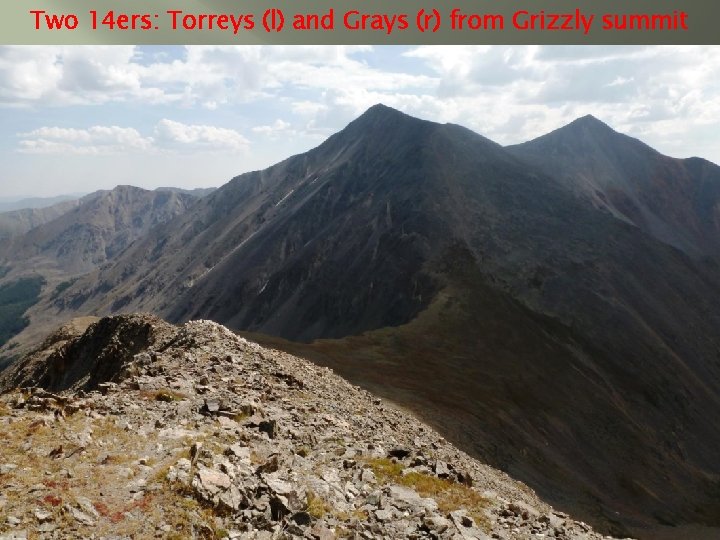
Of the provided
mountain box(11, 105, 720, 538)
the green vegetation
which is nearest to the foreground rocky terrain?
the green vegetation

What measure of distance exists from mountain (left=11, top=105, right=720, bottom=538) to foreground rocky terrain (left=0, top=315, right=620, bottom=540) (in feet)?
82.7

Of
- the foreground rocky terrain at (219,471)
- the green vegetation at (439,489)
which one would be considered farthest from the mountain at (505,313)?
the green vegetation at (439,489)

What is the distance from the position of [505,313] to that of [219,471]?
3289 inches

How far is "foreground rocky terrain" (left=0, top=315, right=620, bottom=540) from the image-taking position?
13633mm

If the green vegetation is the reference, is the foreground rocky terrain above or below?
above

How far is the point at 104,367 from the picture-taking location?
123 ft

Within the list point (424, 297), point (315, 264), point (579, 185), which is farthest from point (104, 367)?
point (579, 185)

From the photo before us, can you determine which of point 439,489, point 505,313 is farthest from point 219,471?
point 505,313

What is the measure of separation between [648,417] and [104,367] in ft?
257

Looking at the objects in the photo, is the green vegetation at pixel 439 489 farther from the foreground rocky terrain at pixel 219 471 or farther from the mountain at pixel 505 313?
the mountain at pixel 505 313

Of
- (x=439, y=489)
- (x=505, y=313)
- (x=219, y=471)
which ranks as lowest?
(x=505, y=313)

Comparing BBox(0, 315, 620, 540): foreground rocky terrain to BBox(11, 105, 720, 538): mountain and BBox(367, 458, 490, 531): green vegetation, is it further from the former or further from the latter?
BBox(11, 105, 720, 538): mountain

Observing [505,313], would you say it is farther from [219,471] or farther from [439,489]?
[219,471]

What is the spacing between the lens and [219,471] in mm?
15672
